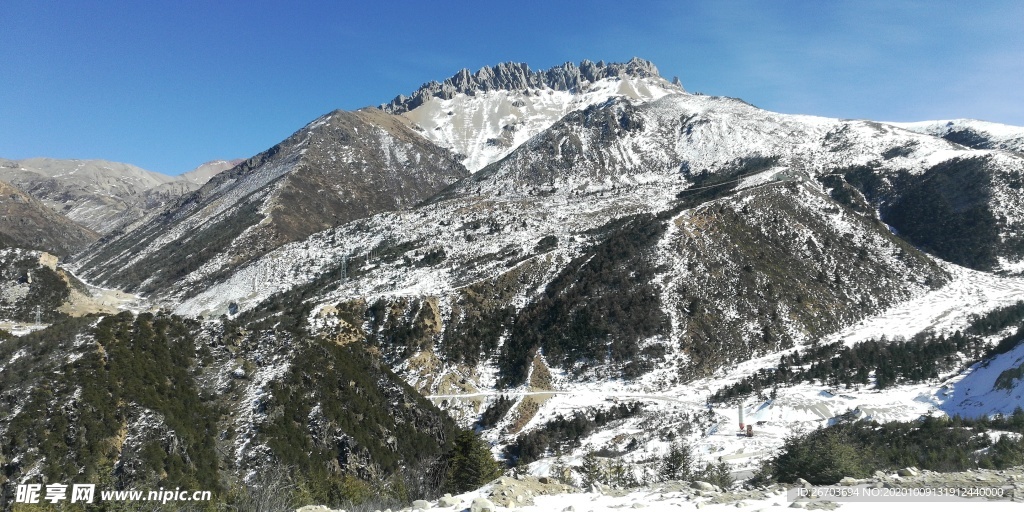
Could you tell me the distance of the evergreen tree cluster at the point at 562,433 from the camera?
50.3 m

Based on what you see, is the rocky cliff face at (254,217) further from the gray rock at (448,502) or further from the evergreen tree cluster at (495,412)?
the gray rock at (448,502)

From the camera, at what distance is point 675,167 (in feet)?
470

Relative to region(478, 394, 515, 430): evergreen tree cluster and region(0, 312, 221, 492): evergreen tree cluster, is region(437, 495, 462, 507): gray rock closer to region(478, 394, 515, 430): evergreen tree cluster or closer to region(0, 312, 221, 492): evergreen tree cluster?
region(0, 312, 221, 492): evergreen tree cluster

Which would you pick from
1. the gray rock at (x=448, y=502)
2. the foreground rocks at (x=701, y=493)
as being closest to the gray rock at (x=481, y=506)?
the foreground rocks at (x=701, y=493)

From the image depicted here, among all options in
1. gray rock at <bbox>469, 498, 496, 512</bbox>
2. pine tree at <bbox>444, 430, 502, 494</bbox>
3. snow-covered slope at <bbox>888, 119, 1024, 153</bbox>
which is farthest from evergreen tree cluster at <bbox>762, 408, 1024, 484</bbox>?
snow-covered slope at <bbox>888, 119, 1024, 153</bbox>

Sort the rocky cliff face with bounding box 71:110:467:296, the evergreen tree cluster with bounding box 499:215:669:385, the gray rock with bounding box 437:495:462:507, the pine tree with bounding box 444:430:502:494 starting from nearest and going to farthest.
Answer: the gray rock with bounding box 437:495:462:507, the pine tree with bounding box 444:430:502:494, the evergreen tree cluster with bounding box 499:215:669:385, the rocky cliff face with bounding box 71:110:467:296

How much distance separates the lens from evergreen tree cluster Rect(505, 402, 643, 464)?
50.3 m

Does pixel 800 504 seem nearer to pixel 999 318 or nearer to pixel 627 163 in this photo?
pixel 999 318

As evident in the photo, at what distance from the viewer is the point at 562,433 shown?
2077 inches

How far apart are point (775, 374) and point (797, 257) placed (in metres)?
29.1

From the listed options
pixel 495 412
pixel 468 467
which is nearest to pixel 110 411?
pixel 468 467

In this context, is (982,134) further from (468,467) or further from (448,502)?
(448,502)

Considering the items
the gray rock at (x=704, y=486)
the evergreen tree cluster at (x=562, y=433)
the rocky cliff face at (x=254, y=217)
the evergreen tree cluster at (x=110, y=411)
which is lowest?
the evergreen tree cluster at (x=562, y=433)

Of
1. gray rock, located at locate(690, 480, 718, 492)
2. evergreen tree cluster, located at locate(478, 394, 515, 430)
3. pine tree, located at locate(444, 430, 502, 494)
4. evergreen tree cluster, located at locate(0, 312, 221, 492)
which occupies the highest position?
evergreen tree cluster, located at locate(0, 312, 221, 492)
